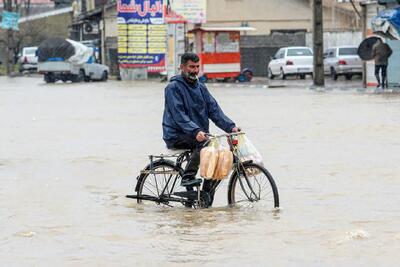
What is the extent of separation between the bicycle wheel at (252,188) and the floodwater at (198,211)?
11 centimetres

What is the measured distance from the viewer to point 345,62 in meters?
49.8

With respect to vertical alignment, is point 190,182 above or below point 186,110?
below

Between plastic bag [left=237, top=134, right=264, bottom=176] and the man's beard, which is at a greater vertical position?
the man's beard

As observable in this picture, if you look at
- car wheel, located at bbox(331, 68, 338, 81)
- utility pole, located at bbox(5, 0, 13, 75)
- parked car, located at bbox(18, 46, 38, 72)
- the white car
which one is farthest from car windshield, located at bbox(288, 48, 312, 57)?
parked car, located at bbox(18, 46, 38, 72)

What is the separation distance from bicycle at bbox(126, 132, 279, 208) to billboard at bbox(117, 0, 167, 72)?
44560 millimetres

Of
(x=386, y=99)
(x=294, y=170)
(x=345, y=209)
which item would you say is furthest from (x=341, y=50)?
(x=345, y=209)

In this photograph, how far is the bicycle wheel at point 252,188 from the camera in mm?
11406

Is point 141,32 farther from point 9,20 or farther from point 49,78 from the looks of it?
point 9,20

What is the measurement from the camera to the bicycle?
1146 cm

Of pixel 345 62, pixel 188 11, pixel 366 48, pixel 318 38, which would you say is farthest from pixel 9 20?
pixel 366 48

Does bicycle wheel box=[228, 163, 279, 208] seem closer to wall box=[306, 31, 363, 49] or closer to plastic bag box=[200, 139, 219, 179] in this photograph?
plastic bag box=[200, 139, 219, 179]

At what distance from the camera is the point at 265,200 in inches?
458

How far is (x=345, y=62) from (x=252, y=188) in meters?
38.8

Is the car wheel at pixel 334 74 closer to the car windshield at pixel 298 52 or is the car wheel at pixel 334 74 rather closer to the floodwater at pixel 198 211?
the car windshield at pixel 298 52
